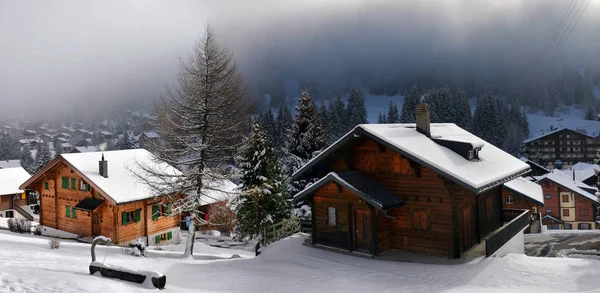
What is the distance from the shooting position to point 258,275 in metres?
19.3

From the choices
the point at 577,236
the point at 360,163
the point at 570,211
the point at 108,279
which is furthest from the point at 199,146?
the point at 570,211

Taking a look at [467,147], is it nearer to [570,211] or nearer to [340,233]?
[340,233]

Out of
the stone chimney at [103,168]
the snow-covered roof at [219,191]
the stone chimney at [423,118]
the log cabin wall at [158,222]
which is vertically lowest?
the log cabin wall at [158,222]

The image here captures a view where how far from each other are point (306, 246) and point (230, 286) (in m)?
7.76

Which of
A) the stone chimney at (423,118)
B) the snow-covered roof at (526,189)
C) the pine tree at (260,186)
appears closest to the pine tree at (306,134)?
the pine tree at (260,186)

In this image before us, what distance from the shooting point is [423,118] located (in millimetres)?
24984

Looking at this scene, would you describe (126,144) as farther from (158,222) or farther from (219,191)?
(219,191)

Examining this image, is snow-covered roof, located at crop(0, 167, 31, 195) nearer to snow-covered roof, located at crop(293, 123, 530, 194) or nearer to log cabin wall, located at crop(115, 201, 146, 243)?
log cabin wall, located at crop(115, 201, 146, 243)

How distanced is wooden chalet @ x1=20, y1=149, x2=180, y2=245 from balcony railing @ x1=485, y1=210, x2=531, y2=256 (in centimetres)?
2404

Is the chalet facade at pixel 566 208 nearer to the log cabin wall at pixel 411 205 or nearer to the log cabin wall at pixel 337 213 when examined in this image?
the log cabin wall at pixel 411 205

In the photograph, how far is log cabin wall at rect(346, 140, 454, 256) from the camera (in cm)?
2189

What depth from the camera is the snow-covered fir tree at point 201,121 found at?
25484 millimetres

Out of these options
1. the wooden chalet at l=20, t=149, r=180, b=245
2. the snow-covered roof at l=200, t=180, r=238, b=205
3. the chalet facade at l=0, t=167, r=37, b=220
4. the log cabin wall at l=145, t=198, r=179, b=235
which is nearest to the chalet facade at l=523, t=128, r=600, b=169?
the snow-covered roof at l=200, t=180, r=238, b=205

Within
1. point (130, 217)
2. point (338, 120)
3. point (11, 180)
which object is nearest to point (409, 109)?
point (338, 120)
